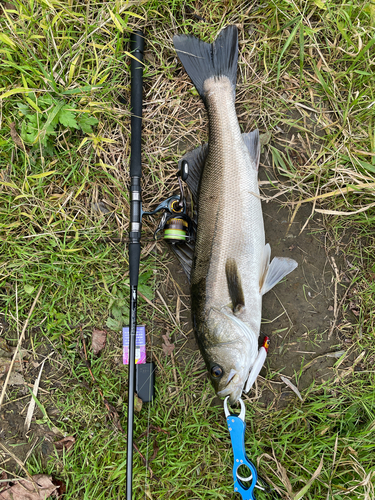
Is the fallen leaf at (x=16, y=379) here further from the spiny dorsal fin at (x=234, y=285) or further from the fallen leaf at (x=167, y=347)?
the spiny dorsal fin at (x=234, y=285)

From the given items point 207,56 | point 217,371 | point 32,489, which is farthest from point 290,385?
point 207,56

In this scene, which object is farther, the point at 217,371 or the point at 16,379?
the point at 16,379

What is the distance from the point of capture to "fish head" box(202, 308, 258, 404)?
2.26 metres

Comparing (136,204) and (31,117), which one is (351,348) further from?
(31,117)

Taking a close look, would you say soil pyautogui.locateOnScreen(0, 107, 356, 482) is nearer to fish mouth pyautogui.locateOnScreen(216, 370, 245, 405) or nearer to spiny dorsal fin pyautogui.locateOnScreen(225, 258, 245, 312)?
fish mouth pyautogui.locateOnScreen(216, 370, 245, 405)

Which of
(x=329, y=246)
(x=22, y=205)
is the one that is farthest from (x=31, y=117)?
(x=329, y=246)

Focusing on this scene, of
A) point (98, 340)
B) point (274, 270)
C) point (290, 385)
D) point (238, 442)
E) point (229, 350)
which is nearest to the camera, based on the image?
point (229, 350)

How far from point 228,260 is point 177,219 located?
53cm

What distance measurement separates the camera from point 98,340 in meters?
2.77

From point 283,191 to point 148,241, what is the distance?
1290mm

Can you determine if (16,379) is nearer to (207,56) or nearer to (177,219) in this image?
(177,219)

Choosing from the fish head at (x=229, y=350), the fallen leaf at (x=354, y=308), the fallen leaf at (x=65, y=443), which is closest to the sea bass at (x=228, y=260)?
the fish head at (x=229, y=350)

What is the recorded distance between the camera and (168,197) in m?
2.76

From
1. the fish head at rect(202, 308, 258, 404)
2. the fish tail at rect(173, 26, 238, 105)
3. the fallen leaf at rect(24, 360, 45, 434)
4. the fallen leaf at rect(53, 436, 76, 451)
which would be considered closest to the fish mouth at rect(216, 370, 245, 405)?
the fish head at rect(202, 308, 258, 404)
